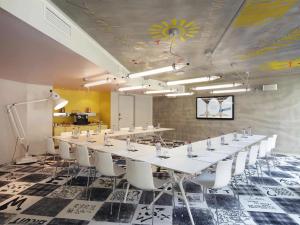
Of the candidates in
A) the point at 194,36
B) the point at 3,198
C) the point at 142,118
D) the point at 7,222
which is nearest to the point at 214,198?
the point at 194,36

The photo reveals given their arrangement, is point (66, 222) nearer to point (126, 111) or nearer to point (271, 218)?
point (271, 218)

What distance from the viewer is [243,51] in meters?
4.15

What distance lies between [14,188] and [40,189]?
0.51m

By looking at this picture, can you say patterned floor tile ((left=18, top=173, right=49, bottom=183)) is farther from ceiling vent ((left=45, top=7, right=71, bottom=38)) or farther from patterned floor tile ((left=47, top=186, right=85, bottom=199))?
ceiling vent ((left=45, top=7, right=71, bottom=38))

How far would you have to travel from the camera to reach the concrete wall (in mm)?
6672

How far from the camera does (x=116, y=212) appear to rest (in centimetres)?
282

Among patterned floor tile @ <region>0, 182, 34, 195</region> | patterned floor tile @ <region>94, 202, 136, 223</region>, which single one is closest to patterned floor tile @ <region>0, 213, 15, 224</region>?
patterned floor tile @ <region>0, 182, 34, 195</region>

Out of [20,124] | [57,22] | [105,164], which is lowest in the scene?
[105,164]

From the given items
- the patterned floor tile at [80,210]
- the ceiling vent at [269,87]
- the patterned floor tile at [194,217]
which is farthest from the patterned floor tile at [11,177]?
the ceiling vent at [269,87]

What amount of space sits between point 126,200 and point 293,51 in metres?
4.64

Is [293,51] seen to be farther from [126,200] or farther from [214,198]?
[126,200]

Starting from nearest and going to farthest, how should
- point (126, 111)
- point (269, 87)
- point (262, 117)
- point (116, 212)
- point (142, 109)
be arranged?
1. point (116, 212)
2. point (269, 87)
3. point (262, 117)
4. point (126, 111)
5. point (142, 109)

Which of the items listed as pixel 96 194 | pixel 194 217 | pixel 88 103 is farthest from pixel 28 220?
pixel 88 103

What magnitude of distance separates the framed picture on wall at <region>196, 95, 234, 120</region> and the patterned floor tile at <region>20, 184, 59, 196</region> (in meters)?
6.88
